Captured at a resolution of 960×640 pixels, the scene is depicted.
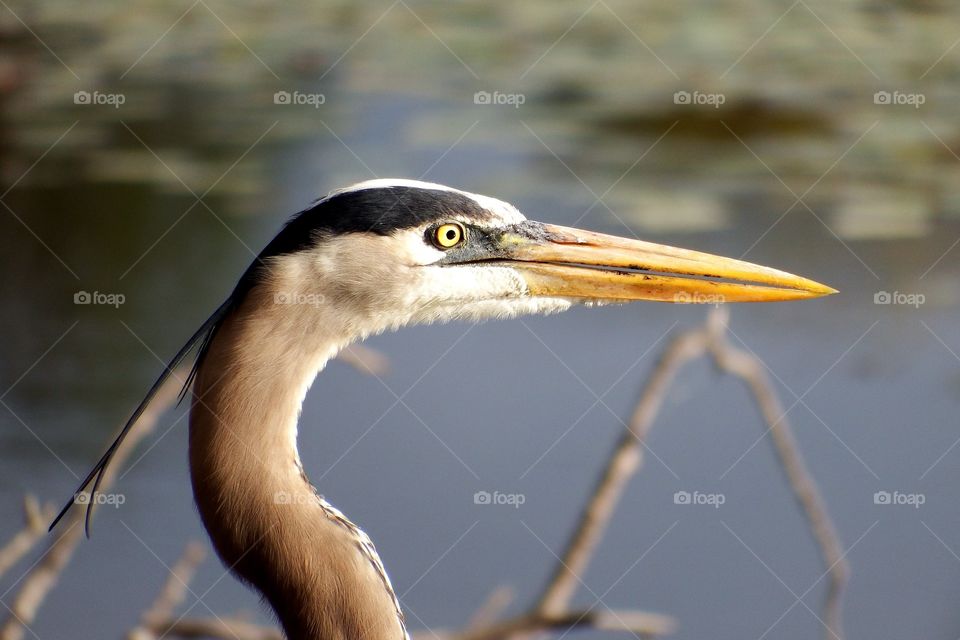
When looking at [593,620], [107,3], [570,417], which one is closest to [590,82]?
[570,417]

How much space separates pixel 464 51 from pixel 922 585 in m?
3.29

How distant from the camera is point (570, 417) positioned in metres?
4.25
